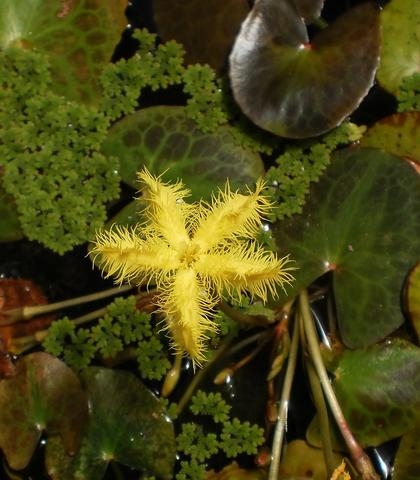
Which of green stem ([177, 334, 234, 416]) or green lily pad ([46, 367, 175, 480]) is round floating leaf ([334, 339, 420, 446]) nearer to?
green stem ([177, 334, 234, 416])

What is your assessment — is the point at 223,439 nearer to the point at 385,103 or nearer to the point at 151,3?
the point at 385,103

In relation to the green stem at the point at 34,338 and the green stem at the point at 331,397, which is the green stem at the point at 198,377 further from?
the green stem at the point at 34,338

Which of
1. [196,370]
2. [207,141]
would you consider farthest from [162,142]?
[196,370]

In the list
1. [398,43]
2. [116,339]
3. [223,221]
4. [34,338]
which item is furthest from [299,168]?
[34,338]

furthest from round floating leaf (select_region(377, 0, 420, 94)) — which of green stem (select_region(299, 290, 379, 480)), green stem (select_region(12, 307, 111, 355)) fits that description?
green stem (select_region(12, 307, 111, 355))

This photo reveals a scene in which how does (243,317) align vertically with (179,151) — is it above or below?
below

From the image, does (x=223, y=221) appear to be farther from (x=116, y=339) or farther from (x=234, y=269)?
(x=116, y=339)

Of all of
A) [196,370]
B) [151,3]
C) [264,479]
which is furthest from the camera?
[151,3]
